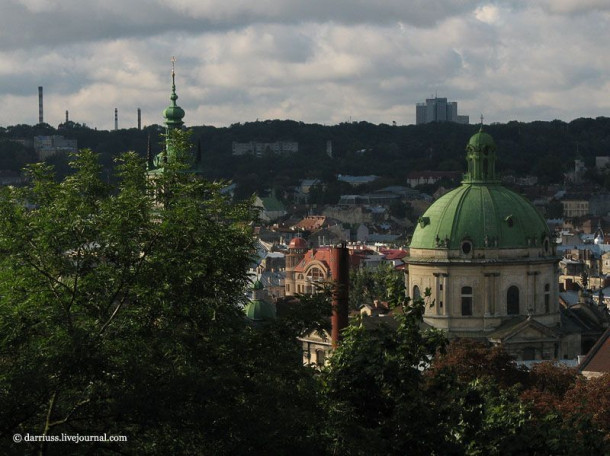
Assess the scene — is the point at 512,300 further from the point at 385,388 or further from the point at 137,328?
the point at 137,328

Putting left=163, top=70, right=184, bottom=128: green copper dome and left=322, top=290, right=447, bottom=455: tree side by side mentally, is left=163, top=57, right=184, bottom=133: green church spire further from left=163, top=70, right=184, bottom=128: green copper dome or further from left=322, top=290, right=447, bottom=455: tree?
left=322, top=290, right=447, bottom=455: tree

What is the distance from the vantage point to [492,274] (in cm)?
7725

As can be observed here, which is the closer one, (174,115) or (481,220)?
(481,220)

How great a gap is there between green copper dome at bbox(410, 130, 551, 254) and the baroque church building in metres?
0.05

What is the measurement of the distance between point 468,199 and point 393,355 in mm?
47485

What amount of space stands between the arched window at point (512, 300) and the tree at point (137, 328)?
45.9 meters

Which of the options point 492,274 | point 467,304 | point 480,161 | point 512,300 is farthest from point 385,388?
point 480,161

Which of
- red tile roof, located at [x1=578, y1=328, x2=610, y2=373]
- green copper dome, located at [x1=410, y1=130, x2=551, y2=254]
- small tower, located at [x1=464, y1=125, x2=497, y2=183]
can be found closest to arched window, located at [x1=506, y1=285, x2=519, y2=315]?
green copper dome, located at [x1=410, y1=130, x2=551, y2=254]

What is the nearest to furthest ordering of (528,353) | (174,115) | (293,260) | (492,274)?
(528,353), (492,274), (174,115), (293,260)

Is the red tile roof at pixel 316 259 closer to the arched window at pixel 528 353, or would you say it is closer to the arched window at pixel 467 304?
the arched window at pixel 467 304

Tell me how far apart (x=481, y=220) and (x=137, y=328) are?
49625 millimetres

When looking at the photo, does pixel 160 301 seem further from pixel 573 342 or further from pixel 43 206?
pixel 573 342

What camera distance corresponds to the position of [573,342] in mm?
78438

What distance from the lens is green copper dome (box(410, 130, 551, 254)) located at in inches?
3061
